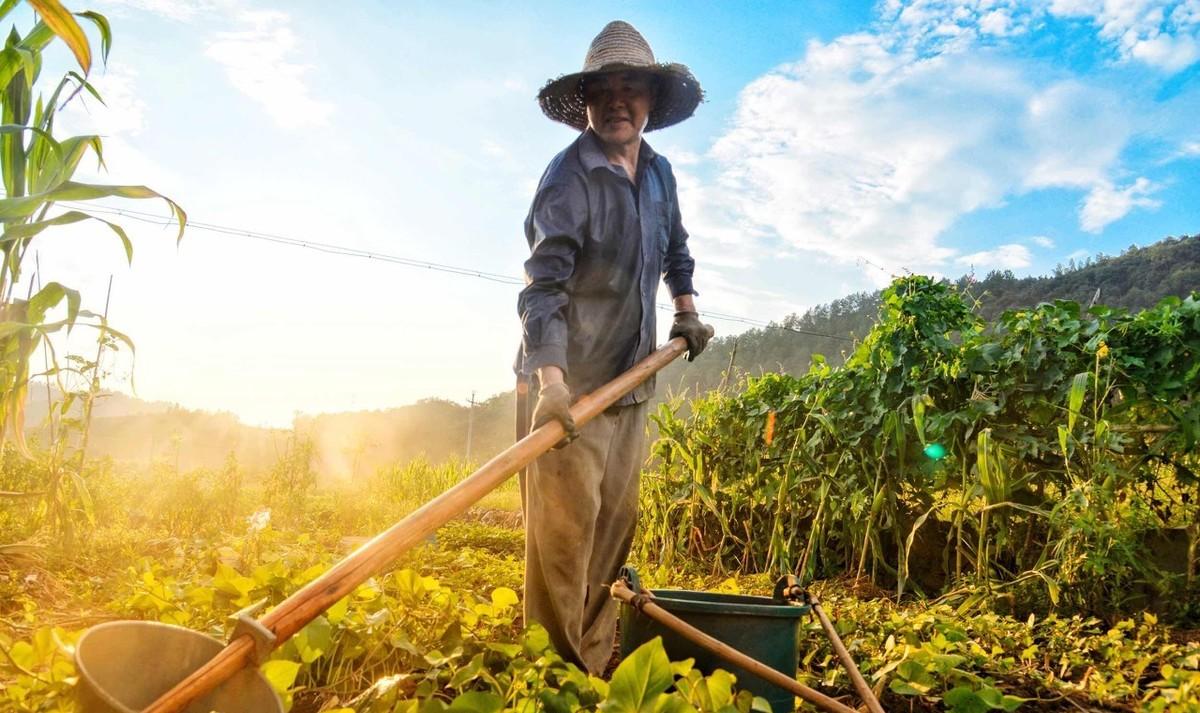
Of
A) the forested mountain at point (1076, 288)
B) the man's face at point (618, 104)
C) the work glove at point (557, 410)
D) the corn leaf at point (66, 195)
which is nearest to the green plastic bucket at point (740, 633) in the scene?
the work glove at point (557, 410)

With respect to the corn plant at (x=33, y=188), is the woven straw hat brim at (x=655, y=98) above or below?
above

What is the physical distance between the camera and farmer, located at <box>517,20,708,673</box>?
2.09 metres

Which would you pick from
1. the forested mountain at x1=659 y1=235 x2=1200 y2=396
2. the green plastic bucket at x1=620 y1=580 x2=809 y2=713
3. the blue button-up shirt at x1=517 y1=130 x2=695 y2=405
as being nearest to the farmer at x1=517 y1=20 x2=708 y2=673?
the blue button-up shirt at x1=517 y1=130 x2=695 y2=405

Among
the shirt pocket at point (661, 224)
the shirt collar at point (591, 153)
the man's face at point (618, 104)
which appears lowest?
the shirt pocket at point (661, 224)

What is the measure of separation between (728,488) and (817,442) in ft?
2.84

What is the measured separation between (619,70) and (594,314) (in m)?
0.70

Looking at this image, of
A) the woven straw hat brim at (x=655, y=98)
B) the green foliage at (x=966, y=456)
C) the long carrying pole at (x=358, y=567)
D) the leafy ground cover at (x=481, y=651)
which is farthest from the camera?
the green foliage at (x=966, y=456)

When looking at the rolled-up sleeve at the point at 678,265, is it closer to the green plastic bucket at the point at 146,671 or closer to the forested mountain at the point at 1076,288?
the green plastic bucket at the point at 146,671

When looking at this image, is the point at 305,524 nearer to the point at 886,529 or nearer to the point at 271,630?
the point at 886,529

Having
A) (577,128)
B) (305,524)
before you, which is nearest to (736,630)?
(577,128)

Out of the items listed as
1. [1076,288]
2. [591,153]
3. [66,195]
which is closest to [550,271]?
[591,153]

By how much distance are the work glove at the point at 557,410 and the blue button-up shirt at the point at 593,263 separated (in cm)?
22

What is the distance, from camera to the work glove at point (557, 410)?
6.11ft

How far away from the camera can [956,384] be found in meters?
3.85
